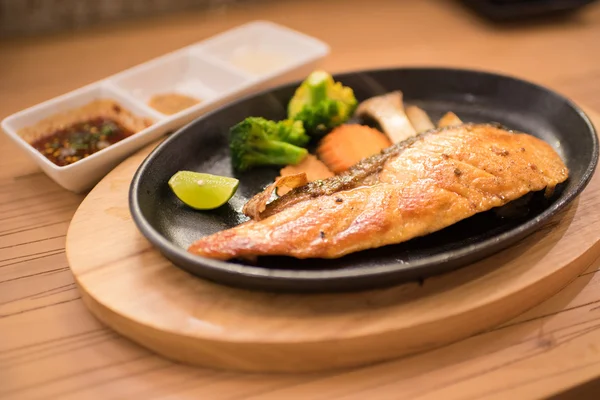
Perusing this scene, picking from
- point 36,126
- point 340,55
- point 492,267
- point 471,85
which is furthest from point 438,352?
point 340,55

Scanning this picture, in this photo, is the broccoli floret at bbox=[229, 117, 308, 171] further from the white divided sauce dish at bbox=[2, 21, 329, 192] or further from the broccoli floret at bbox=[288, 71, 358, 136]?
the white divided sauce dish at bbox=[2, 21, 329, 192]

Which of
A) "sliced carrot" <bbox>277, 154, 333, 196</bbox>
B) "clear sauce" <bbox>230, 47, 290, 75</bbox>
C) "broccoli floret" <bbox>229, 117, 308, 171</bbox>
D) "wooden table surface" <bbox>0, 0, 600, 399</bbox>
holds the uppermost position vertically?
"clear sauce" <bbox>230, 47, 290, 75</bbox>

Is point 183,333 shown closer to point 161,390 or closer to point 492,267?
point 161,390

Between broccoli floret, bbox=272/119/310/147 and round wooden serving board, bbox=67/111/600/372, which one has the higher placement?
broccoli floret, bbox=272/119/310/147

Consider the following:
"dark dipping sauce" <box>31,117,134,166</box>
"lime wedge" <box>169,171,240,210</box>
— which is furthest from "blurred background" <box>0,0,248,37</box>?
"lime wedge" <box>169,171,240,210</box>

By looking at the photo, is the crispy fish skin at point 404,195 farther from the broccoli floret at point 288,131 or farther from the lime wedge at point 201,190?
the broccoli floret at point 288,131

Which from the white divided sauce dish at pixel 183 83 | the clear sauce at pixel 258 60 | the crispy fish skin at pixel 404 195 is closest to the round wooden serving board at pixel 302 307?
the crispy fish skin at pixel 404 195
